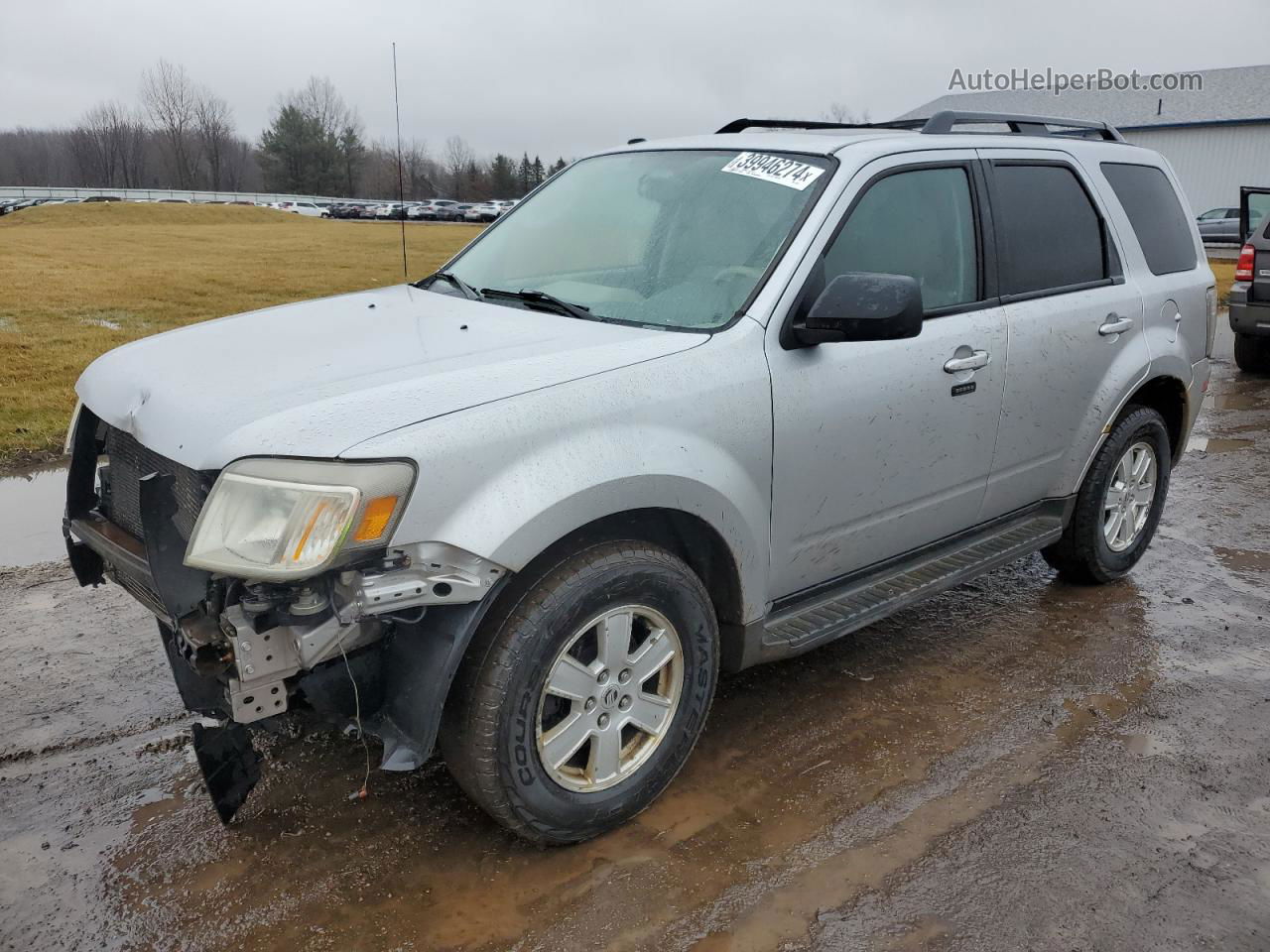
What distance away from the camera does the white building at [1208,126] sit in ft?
148

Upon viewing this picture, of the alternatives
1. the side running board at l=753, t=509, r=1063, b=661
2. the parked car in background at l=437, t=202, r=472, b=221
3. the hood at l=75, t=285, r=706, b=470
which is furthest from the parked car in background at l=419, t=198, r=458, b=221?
the hood at l=75, t=285, r=706, b=470

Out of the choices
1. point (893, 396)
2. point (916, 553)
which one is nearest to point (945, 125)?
point (893, 396)

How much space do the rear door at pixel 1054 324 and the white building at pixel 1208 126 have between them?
147 ft

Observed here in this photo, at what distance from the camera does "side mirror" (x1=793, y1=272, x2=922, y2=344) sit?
9.91ft

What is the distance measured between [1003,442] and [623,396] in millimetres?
1853

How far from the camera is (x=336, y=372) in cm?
278

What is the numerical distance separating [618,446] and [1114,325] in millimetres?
2663

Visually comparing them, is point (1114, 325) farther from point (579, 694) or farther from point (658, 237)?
point (579, 694)

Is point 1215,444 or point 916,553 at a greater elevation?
point 916,553

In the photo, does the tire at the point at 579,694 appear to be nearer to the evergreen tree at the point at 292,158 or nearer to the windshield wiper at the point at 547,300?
the windshield wiper at the point at 547,300

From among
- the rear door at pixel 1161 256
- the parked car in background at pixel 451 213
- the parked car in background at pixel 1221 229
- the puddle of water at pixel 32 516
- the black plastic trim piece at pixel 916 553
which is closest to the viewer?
the black plastic trim piece at pixel 916 553

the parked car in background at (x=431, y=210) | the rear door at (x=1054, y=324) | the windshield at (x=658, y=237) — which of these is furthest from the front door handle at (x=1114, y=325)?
the parked car in background at (x=431, y=210)

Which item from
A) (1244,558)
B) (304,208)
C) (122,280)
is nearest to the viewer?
(1244,558)

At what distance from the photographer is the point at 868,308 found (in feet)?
9.90
